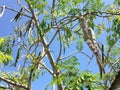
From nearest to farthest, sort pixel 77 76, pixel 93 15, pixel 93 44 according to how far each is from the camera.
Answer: pixel 93 44, pixel 77 76, pixel 93 15

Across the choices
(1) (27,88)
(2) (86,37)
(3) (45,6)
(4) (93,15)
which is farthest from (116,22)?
(2) (86,37)

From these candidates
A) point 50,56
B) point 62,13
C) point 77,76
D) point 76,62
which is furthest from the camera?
point 50,56

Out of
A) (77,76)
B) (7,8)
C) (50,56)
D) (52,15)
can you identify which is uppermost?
(7,8)

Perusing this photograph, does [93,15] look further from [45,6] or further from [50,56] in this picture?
[50,56]

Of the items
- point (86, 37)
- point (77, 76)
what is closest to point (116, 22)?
point (77, 76)

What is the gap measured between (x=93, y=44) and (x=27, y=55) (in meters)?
6.01

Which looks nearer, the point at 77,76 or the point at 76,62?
the point at 77,76

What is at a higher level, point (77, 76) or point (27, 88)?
point (27, 88)

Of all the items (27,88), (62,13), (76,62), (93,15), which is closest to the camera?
Result: (76,62)

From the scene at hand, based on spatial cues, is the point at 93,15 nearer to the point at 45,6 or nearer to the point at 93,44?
the point at 45,6

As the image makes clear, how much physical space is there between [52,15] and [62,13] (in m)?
Result: 0.39

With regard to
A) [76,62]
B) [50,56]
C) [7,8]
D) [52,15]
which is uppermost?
[7,8]

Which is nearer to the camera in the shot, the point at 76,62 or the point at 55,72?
the point at 76,62

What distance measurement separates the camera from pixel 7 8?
9.45 meters
